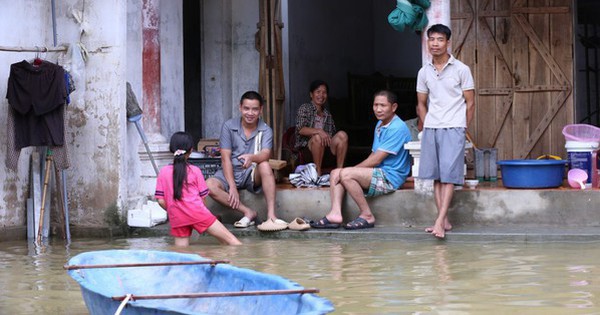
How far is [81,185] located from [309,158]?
9.86 feet

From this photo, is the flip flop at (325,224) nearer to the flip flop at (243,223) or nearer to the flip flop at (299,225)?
the flip flop at (299,225)

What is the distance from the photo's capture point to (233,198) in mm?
10789

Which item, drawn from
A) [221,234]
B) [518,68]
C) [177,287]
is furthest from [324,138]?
[177,287]

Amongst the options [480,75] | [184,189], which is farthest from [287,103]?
[184,189]

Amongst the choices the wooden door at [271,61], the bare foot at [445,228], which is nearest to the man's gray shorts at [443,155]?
the bare foot at [445,228]

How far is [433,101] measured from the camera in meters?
10.1

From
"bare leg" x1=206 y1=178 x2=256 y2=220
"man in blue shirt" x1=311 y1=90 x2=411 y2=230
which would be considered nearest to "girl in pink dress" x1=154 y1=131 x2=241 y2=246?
"bare leg" x1=206 y1=178 x2=256 y2=220

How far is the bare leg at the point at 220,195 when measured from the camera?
10.8 m

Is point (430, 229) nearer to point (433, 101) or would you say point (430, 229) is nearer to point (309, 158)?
point (433, 101)

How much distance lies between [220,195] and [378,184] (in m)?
1.66

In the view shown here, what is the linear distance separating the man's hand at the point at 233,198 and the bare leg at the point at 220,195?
4cm

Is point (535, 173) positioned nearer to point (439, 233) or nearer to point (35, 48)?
point (439, 233)

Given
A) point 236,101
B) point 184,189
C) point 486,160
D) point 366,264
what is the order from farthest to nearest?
point 236,101, point 486,160, point 184,189, point 366,264

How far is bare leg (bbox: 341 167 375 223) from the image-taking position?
34.2 ft
